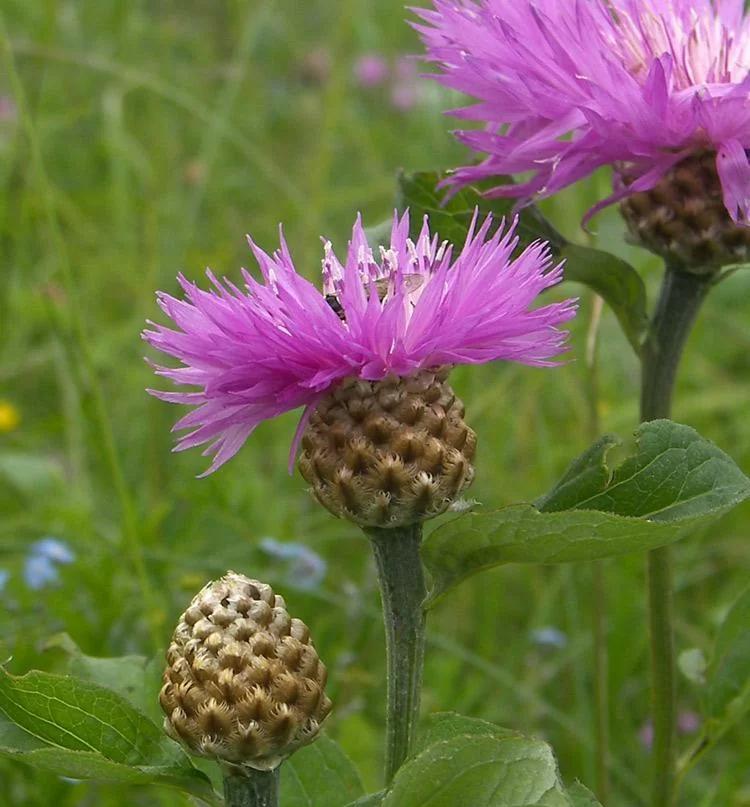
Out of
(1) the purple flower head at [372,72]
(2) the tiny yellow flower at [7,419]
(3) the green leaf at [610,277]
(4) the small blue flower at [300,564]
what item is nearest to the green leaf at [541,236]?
(3) the green leaf at [610,277]

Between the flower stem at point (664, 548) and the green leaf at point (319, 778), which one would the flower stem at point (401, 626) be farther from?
the flower stem at point (664, 548)

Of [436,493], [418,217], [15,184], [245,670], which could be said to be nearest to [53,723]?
[245,670]

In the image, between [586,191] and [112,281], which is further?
[112,281]

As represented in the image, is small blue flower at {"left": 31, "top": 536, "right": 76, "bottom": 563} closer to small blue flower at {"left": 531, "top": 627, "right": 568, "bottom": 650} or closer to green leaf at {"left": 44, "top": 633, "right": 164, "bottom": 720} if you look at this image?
green leaf at {"left": 44, "top": 633, "right": 164, "bottom": 720}

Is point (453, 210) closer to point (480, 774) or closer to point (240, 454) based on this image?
point (480, 774)

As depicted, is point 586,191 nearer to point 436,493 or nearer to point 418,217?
point 418,217

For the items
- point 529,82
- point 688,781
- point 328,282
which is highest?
point 529,82
